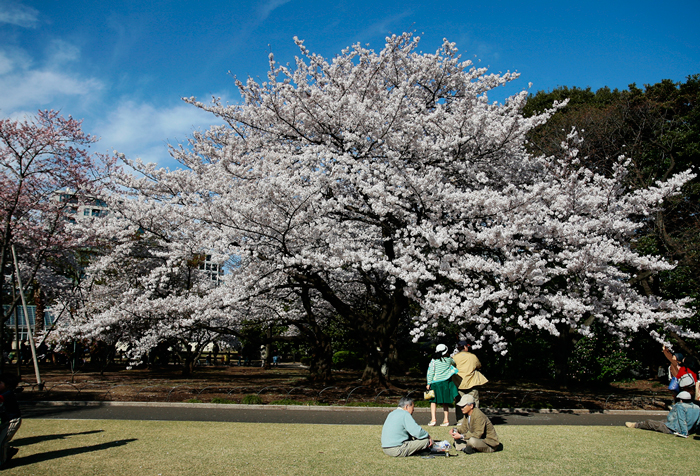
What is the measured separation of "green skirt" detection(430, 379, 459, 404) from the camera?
7.43 meters

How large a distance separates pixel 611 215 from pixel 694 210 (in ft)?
32.7

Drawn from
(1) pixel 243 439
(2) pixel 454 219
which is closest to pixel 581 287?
(2) pixel 454 219

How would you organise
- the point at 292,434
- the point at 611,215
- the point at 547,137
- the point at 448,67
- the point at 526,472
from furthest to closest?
the point at 547,137 → the point at 448,67 → the point at 611,215 → the point at 292,434 → the point at 526,472

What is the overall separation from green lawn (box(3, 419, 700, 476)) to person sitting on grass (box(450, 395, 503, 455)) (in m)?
0.13

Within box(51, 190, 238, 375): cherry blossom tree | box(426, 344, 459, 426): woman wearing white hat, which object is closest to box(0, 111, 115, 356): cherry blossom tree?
box(51, 190, 238, 375): cherry blossom tree

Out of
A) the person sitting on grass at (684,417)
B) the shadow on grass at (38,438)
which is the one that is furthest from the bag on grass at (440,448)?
the shadow on grass at (38,438)

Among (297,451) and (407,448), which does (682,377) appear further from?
(297,451)

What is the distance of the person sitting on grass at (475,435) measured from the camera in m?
5.71

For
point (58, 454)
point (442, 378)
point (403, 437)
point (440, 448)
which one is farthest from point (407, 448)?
A: point (58, 454)

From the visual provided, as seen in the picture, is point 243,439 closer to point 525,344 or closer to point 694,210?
point 525,344

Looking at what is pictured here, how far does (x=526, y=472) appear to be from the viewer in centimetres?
486

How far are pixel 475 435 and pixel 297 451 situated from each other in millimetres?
2315

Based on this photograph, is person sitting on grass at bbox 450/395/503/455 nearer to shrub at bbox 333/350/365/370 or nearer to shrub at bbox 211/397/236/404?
shrub at bbox 211/397/236/404

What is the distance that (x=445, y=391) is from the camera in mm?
7453
